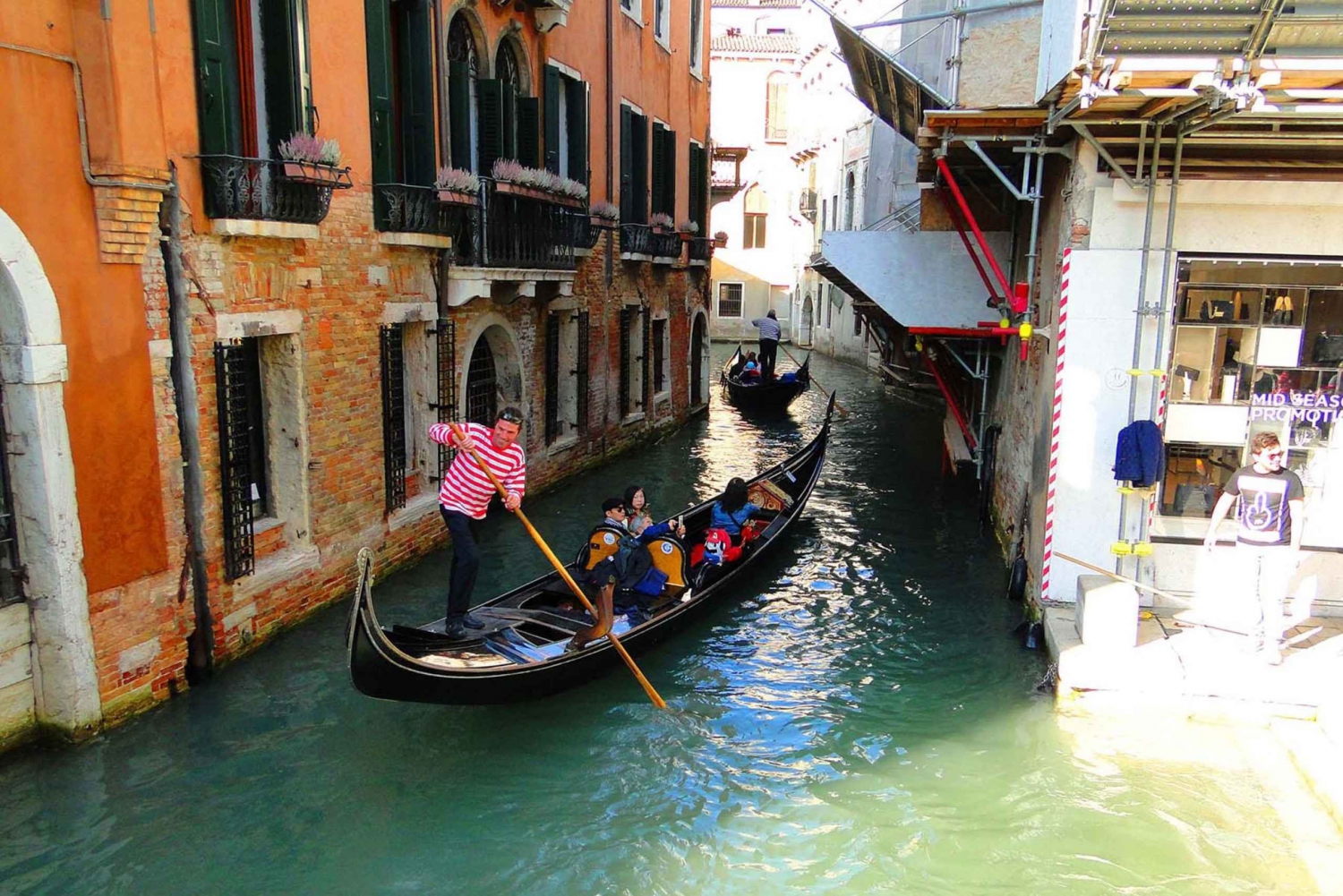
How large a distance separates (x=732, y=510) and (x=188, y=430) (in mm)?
3737

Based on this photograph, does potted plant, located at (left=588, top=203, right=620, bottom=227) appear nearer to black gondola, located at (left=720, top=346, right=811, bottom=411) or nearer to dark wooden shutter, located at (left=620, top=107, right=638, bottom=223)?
dark wooden shutter, located at (left=620, top=107, right=638, bottom=223)

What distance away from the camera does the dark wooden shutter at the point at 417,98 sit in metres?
7.05

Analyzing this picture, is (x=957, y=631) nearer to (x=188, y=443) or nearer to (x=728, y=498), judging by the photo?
(x=728, y=498)

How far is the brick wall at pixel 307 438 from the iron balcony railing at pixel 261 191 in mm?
153

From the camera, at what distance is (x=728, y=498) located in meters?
7.50

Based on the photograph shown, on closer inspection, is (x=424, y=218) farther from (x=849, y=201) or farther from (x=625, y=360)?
(x=849, y=201)

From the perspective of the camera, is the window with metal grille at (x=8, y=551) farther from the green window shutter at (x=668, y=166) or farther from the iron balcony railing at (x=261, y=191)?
the green window shutter at (x=668, y=166)

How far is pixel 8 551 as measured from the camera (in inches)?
174

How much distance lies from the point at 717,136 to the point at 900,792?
2775 centimetres

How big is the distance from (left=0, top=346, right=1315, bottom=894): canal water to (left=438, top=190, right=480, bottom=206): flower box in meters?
2.80

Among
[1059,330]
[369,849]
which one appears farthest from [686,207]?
[369,849]

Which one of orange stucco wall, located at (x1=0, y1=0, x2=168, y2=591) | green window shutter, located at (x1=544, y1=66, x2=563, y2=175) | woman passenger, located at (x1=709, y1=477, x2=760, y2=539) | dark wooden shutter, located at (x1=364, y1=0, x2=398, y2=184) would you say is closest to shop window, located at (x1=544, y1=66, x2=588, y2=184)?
green window shutter, located at (x1=544, y1=66, x2=563, y2=175)

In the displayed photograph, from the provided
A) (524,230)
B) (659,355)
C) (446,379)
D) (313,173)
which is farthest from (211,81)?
(659,355)

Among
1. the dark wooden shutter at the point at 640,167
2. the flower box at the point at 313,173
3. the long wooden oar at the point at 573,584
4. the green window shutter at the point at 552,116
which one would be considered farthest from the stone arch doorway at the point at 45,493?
the dark wooden shutter at the point at 640,167
